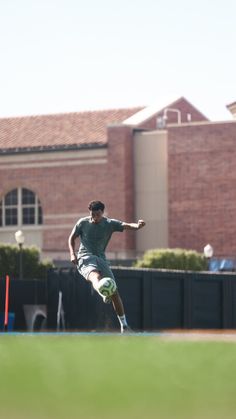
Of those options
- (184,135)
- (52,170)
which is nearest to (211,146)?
(184,135)

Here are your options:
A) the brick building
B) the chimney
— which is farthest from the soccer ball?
the chimney

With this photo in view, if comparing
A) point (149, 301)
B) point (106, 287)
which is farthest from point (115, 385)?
point (149, 301)

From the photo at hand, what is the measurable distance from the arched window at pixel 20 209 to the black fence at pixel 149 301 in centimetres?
4347

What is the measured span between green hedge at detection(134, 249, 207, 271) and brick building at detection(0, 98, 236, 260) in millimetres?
10505

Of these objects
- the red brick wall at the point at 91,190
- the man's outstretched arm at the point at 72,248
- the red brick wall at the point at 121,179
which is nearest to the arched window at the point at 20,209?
the red brick wall at the point at 91,190

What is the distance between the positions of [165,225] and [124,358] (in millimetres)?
64161

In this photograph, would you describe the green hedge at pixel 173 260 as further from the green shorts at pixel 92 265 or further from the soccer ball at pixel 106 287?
the soccer ball at pixel 106 287

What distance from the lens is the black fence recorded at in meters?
25.4

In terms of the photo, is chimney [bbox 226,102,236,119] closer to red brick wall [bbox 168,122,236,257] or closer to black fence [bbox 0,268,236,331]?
red brick wall [bbox 168,122,236,257]

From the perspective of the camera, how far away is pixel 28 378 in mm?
3582

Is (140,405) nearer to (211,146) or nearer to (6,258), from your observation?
(6,258)

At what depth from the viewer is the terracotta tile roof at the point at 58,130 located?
230 feet

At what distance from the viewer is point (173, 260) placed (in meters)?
55.5

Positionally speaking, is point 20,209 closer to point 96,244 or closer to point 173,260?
point 173,260
